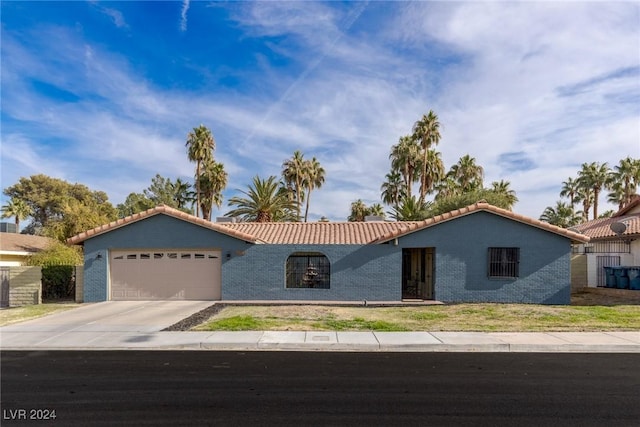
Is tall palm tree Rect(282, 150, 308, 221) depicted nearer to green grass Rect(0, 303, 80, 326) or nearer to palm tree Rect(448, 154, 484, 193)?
palm tree Rect(448, 154, 484, 193)

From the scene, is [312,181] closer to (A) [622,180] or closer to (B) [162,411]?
(A) [622,180]

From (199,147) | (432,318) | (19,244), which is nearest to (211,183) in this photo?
(199,147)

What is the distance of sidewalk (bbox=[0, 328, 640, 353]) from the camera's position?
33.1 ft

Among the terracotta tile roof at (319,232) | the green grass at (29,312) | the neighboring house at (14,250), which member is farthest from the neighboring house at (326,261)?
the neighboring house at (14,250)

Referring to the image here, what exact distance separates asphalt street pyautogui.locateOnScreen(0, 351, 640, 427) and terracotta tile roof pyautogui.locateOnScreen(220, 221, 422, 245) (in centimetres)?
1062

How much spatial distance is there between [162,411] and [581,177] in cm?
6077

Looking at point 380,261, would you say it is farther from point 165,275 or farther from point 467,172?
point 467,172

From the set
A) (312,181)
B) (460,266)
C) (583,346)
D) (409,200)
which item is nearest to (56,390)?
(583,346)

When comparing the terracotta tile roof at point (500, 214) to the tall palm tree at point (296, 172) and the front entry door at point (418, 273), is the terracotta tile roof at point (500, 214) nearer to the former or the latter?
the front entry door at point (418, 273)

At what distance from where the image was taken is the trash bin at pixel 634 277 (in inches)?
797

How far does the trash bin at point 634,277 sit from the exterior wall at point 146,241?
1888cm

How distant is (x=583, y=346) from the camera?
33.0ft

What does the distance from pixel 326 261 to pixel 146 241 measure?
8.20 metres

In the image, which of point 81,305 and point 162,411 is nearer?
point 162,411
